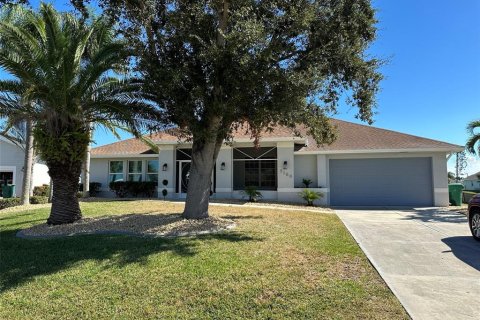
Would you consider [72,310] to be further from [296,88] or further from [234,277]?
[296,88]

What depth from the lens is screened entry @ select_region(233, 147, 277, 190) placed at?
21797 millimetres

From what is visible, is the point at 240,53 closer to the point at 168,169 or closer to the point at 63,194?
the point at 63,194

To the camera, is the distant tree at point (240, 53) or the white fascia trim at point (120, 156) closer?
the distant tree at point (240, 53)

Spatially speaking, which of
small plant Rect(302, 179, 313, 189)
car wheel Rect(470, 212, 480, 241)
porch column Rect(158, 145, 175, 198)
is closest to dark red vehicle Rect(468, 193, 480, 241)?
car wheel Rect(470, 212, 480, 241)

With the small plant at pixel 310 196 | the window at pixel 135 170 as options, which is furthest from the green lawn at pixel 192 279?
the window at pixel 135 170

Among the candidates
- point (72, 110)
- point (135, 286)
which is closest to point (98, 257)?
point (135, 286)

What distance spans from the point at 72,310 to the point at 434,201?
19475 mm

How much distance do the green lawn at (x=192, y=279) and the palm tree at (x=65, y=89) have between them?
271cm

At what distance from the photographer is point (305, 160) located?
21359 mm

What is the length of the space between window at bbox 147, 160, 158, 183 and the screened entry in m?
5.65

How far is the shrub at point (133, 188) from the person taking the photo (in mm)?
23109

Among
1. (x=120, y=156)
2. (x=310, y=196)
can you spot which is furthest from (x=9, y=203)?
(x=310, y=196)

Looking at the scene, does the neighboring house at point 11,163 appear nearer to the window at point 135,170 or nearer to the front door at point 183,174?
the window at point 135,170

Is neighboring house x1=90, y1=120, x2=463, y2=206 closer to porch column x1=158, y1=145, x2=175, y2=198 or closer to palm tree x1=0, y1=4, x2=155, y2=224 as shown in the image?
porch column x1=158, y1=145, x2=175, y2=198
